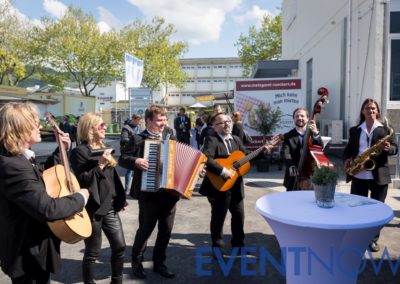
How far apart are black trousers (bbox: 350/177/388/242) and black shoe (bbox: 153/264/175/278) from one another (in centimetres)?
261

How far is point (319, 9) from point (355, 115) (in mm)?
6123

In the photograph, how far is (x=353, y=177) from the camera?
15.0 feet

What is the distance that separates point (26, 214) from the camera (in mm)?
2143

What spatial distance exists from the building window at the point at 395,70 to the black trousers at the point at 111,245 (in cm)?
819

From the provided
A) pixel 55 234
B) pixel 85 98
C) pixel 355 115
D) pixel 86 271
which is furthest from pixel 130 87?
pixel 85 98

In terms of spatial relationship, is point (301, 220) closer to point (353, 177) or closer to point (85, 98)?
point (353, 177)

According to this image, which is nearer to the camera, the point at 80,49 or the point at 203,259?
the point at 203,259

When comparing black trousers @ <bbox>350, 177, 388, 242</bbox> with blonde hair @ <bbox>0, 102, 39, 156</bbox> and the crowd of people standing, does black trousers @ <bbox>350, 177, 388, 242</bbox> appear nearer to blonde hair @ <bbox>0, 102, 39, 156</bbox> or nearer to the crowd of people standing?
the crowd of people standing

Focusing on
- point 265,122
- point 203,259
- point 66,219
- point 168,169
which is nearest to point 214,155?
point 168,169

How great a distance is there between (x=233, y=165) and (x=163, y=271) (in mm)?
1467

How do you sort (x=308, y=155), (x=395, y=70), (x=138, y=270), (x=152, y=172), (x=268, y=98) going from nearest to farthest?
(x=152, y=172) → (x=138, y=270) → (x=308, y=155) → (x=395, y=70) → (x=268, y=98)

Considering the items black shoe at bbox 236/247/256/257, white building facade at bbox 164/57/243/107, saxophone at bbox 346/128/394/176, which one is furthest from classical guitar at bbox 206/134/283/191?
white building facade at bbox 164/57/243/107

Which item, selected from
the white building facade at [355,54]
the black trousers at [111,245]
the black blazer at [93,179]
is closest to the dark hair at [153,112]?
the black blazer at [93,179]
